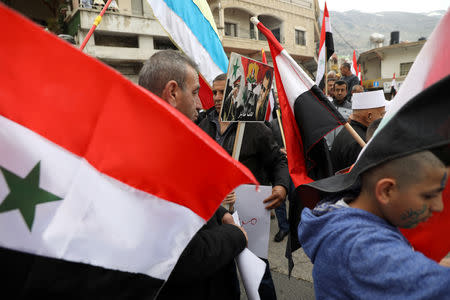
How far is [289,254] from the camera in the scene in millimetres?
2160

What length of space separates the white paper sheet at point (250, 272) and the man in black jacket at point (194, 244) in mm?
60

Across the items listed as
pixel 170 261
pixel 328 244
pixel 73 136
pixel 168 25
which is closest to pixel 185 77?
pixel 73 136

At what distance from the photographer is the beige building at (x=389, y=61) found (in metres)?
26.4

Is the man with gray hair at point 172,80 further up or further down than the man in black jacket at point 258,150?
further up

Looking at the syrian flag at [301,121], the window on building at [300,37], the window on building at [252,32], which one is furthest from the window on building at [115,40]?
the syrian flag at [301,121]

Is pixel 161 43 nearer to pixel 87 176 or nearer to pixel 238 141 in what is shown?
pixel 238 141

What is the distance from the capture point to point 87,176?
3.26ft

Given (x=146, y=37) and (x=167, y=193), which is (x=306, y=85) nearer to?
(x=167, y=193)

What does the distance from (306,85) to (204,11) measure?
6.41ft

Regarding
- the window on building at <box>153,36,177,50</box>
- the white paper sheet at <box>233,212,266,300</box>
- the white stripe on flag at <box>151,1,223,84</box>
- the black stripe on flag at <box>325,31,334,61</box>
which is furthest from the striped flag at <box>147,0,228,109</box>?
the window on building at <box>153,36,177,50</box>

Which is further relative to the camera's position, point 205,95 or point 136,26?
point 136,26

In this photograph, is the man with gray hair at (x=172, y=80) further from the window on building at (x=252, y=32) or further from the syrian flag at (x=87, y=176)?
the window on building at (x=252, y=32)

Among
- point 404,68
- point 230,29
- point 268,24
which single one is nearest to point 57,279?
point 230,29

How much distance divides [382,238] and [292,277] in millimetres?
2523
